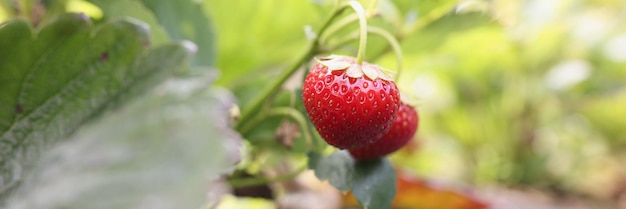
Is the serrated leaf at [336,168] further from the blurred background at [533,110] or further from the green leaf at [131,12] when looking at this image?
the blurred background at [533,110]

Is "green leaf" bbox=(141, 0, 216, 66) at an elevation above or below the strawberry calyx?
above

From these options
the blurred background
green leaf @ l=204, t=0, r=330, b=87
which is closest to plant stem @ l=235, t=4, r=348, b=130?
green leaf @ l=204, t=0, r=330, b=87

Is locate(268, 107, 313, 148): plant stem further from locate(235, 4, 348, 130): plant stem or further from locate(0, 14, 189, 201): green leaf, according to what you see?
locate(0, 14, 189, 201): green leaf

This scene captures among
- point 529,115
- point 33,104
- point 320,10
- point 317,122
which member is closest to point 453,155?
point 529,115

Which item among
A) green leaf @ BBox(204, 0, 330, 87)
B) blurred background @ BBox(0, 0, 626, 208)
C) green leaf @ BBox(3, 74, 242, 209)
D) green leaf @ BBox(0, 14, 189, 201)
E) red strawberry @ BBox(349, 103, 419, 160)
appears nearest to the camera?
green leaf @ BBox(3, 74, 242, 209)

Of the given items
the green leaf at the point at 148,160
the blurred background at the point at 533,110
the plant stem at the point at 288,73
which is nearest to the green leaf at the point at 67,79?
the green leaf at the point at 148,160

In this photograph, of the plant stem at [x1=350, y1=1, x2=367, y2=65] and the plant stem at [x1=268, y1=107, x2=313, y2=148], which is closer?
the plant stem at [x1=350, y1=1, x2=367, y2=65]
